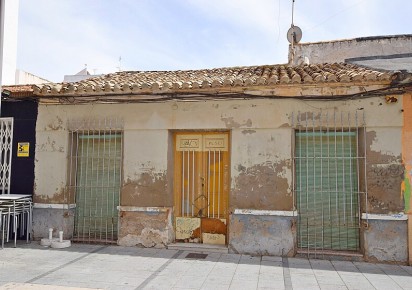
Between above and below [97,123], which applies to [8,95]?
above

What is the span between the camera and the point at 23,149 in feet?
26.8

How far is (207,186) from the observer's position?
A: 762 centimetres

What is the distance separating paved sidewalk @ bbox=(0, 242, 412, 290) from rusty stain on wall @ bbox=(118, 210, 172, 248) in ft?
0.81

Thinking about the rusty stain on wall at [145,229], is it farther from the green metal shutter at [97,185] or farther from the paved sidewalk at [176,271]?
the green metal shutter at [97,185]

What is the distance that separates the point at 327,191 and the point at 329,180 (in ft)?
0.74

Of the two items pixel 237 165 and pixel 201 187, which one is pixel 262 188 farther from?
pixel 201 187

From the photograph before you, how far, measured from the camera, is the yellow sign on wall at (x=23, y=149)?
26.7ft

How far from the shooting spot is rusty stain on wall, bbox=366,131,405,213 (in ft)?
21.6

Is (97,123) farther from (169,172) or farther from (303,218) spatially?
(303,218)

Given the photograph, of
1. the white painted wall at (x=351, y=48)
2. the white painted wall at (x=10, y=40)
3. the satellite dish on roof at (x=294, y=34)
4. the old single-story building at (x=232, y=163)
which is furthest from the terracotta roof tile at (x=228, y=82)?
the white painted wall at (x=10, y=40)

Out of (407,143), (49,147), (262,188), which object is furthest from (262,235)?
(49,147)

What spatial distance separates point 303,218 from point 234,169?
1632 mm

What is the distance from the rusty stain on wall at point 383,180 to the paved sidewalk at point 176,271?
41.2 inches

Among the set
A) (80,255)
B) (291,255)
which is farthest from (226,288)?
(80,255)
